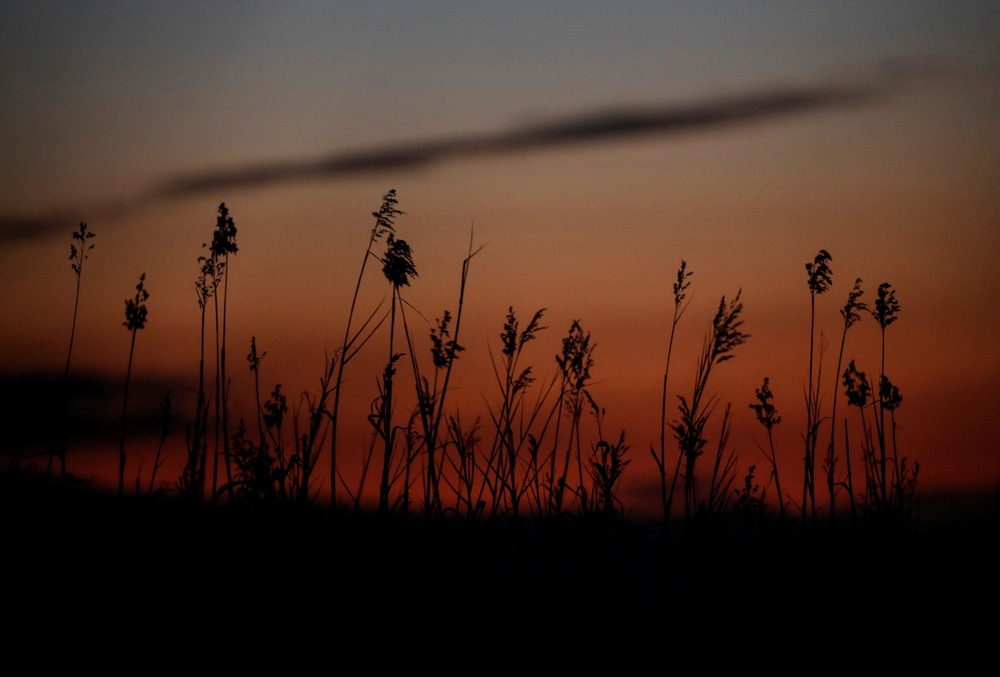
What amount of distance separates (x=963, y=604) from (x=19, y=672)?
4231 millimetres

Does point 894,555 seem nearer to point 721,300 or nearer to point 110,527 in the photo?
point 721,300

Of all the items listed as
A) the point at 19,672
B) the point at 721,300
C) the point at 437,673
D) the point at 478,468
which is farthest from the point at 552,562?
the point at 19,672

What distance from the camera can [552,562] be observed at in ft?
16.1

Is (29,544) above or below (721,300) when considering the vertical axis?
below

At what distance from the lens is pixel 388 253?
5625 millimetres

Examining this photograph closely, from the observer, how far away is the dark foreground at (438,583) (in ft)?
13.8

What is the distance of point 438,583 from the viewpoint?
14.8 feet

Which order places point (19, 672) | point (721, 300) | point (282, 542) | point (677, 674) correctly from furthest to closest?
point (721, 300) → point (282, 542) → point (677, 674) → point (19, 672)

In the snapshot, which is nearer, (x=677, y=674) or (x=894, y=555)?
(x=677, y=674)

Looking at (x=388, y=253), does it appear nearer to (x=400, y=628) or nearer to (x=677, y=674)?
(x=400, y=628)

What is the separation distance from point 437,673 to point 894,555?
2698 millimetres

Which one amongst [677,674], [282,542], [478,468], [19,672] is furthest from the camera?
[478,468]

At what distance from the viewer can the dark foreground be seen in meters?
4.20

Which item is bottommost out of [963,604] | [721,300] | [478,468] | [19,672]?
[19,672]
